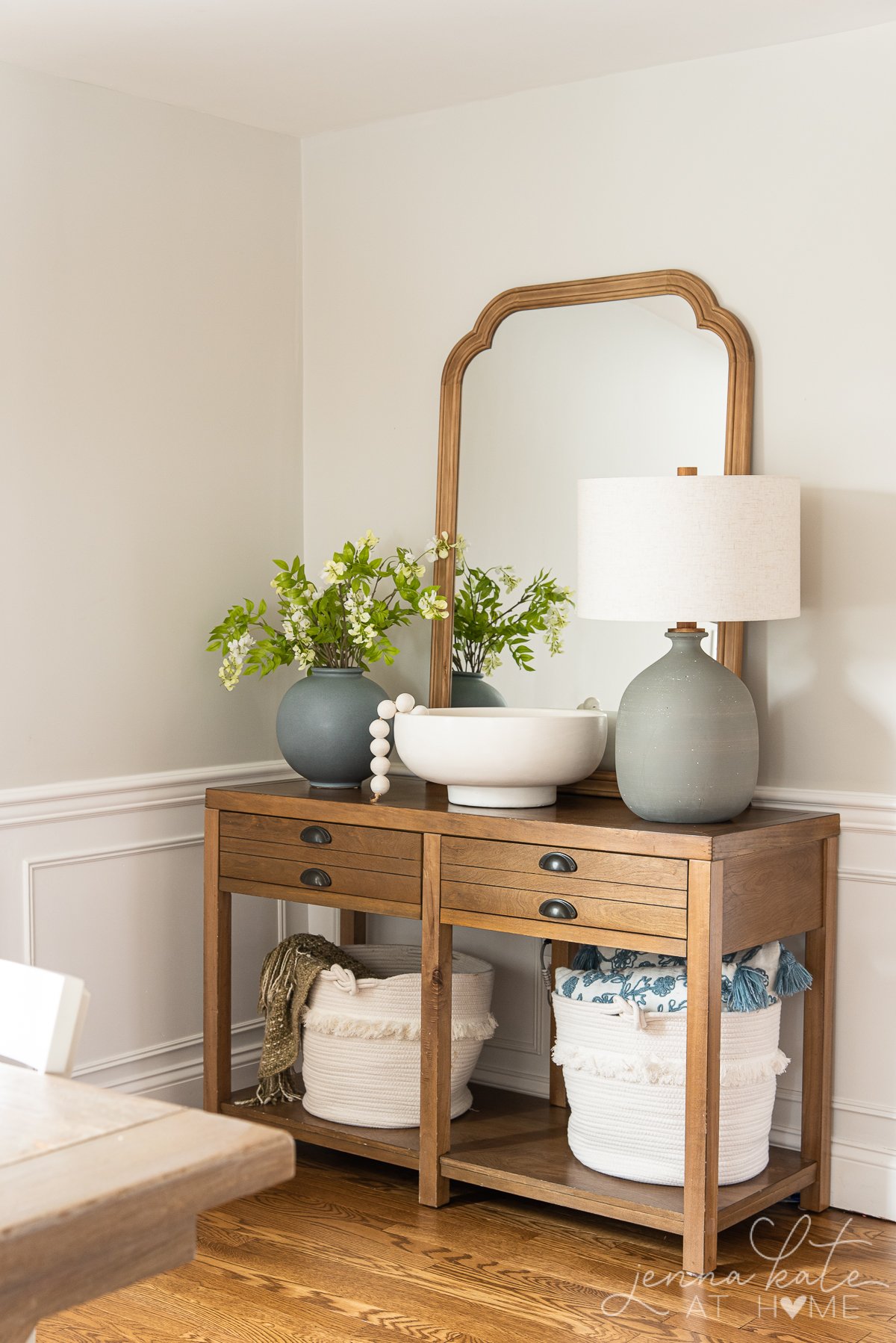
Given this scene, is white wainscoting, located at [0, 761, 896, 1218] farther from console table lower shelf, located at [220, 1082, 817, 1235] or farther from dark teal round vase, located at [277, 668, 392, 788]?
dark teal round vase, located at [277, 668, 392, 788]

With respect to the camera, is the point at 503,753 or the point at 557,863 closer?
the point at 557,863

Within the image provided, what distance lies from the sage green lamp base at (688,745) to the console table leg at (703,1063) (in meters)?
0.20

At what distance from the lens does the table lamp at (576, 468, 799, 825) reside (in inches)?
105

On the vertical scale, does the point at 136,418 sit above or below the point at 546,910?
above

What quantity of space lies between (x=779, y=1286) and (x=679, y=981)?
0.58m

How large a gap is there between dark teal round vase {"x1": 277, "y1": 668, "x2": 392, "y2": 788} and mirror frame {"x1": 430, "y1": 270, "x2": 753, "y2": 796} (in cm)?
25

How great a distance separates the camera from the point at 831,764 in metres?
2.99

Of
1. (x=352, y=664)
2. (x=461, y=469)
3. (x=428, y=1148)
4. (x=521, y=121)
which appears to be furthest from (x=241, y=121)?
(x=428, y=1148)

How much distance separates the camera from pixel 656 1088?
9.00ft

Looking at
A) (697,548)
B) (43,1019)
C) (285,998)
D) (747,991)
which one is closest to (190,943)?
(285,998)

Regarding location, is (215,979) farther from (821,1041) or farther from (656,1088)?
(821,1041)

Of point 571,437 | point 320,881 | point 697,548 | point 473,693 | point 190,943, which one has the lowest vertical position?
point 190,943

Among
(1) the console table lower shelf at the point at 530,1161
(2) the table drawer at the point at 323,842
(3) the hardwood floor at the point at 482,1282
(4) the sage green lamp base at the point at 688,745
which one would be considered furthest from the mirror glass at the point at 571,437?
(3) the hardwood floor at the point at 482,1282

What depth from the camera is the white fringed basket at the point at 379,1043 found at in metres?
3.13
